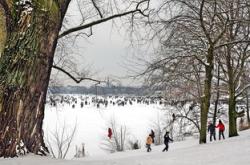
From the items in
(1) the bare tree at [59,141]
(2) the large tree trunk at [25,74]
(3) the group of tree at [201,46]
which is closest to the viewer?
(2) the large tree trunk at [25,74]

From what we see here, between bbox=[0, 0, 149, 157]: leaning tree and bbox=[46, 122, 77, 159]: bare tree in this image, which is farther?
bbox=[46, 122, 77, 159]: bare tree

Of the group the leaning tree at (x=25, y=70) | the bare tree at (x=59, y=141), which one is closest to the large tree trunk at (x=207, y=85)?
the leaning tree at (x=25, y=70)

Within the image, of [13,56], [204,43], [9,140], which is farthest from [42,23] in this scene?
[204,43]

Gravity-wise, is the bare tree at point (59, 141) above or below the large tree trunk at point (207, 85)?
below

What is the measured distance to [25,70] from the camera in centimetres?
577

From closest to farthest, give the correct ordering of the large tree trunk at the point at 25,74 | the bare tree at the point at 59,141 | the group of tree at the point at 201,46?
the large tree trunk at the point at 25,74 → the group of tree at the point at 201,46 → the bare tree at the point at 59,141

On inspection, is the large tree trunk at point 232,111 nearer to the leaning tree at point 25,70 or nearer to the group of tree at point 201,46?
the group of tree at point 201,46

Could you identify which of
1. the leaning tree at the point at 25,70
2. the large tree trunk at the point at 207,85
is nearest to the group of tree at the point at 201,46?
the large tree trunk at the point at 207,85

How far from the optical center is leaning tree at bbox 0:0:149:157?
5730 mm

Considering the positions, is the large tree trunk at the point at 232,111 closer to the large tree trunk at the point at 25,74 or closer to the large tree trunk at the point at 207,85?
the large tree trunk at the point at 207,85

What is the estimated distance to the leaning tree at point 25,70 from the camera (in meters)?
5.73

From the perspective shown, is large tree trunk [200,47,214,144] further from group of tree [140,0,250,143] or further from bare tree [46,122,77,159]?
bare tree [46,122,77,159]

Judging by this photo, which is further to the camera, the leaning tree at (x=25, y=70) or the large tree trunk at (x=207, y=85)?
the large tree trunk at (x=207, y=85)

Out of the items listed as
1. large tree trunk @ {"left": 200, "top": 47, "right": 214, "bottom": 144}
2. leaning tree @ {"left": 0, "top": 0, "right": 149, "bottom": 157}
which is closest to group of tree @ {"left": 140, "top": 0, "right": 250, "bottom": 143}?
large tree trunk @ {"left": 200, "top": 47, "right": 214, "bottom": 144}
